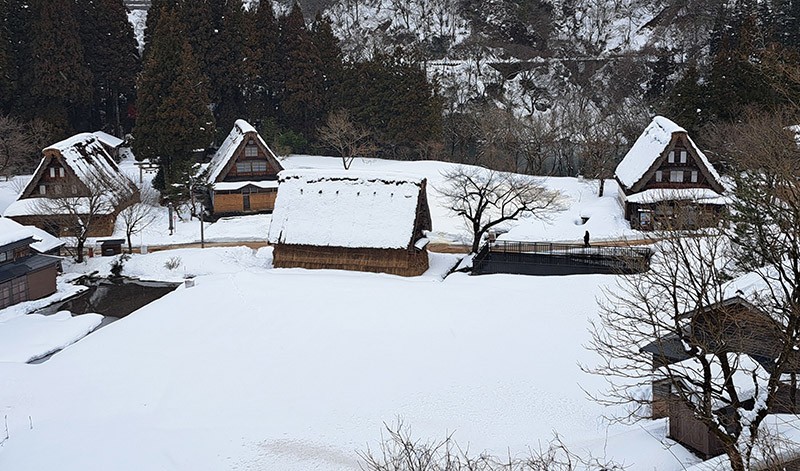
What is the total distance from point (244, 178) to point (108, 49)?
1296cm

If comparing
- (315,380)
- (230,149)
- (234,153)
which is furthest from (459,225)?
(315,380)

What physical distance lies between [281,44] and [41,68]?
11.7 m

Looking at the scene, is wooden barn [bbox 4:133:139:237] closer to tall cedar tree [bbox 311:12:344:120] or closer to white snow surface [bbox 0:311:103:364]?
white snow surface [bbox 0:311:103:364]

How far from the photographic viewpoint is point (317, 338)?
16219mm

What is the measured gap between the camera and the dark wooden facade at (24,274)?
19625mm

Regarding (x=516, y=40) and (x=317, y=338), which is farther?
(x=516, y=40)

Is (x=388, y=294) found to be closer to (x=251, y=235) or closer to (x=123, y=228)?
(x=251, y=235)

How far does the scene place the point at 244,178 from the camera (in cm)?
3042

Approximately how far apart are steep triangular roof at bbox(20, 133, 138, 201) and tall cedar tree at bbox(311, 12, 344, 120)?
41.7ft

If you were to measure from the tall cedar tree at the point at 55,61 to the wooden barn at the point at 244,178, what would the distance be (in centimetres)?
Answer: 942

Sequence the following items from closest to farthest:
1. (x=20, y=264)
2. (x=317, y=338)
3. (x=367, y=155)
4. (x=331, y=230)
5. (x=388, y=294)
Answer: (x=317, y=338)
(x=388, y=294)
(x=20, y=264)
(x=331, y=230)
(x=367, y=155)

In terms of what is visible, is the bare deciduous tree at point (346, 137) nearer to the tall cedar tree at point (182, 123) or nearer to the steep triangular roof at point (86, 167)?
the tall cedar tree at point (182, 123)

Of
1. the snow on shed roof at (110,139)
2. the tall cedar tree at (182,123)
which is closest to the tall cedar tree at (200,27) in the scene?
the tall cedar tree at (182,123)

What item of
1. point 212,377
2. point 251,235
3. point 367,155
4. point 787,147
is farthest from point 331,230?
point 367,155
